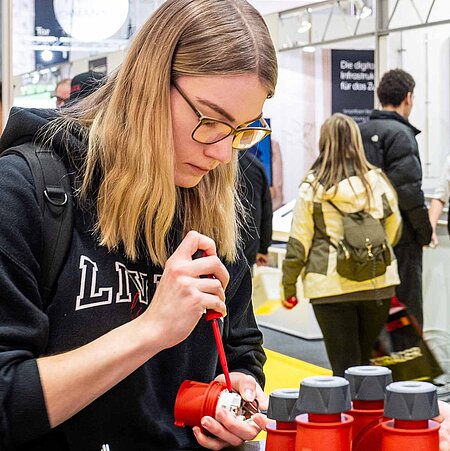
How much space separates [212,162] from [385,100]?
4045mm

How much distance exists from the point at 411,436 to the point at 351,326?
3.65 m

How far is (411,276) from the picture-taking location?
5.42 meters

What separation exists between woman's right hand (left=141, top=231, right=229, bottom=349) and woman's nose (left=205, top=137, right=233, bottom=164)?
0.71ft

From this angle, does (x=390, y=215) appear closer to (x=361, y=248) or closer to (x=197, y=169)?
(x=361, y=248)

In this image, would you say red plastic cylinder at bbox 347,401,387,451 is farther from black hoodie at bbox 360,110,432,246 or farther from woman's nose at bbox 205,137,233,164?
black hoodie at bbox 360,110,432,246

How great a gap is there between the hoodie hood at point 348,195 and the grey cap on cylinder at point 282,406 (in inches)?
134

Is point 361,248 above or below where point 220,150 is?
below

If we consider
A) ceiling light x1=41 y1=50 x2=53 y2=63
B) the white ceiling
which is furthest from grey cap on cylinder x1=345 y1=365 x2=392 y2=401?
the white ceiling

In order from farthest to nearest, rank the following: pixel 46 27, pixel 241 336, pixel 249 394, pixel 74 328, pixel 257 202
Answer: pixel 257 202 → pixel 46 27 → pixel 241 336 → pixel 249 394 → pixel 74 328

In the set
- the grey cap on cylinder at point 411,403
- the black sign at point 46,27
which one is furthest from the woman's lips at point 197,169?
the black sign at point 46,27

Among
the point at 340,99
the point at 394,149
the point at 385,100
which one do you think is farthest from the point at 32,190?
the point at 340,99

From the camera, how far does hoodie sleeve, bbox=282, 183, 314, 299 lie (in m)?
4.68

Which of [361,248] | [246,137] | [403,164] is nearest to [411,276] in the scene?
[403,164]

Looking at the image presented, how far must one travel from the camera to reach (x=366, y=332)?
4.74m
